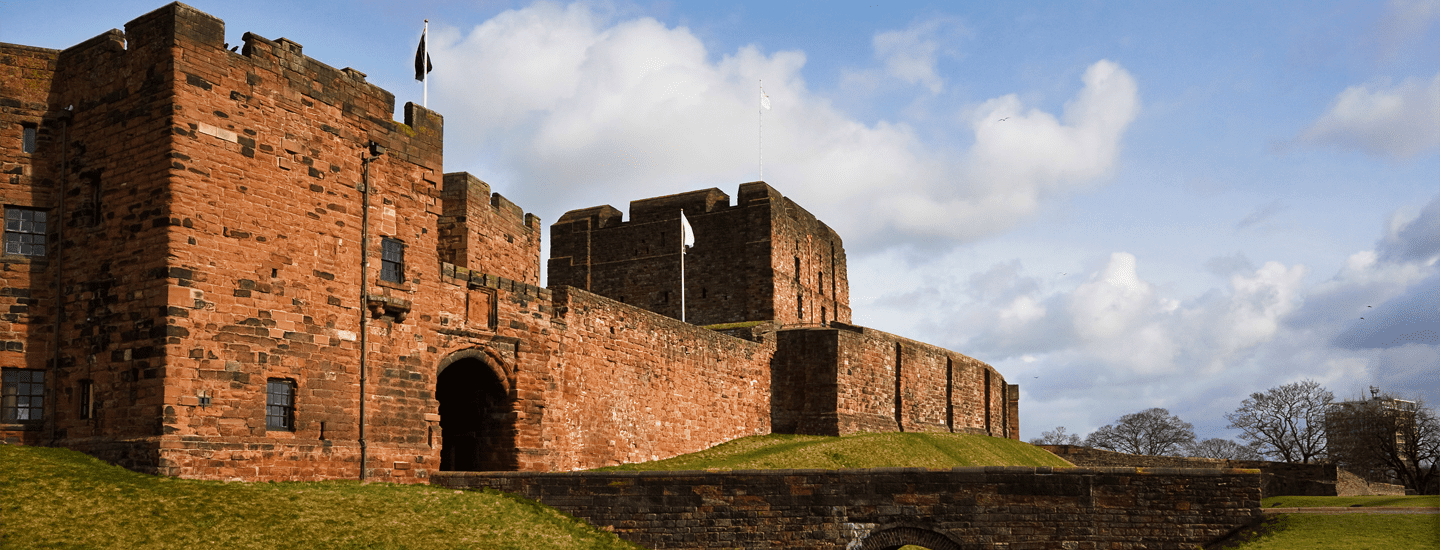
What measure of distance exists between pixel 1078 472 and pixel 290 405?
1489 centimetres

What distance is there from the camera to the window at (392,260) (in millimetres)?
23078

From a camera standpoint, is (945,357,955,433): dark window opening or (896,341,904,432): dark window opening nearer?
(896,341,904,432): dark window opening

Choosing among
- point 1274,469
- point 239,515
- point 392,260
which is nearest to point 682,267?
point 392,260

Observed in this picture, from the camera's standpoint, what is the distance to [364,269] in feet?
73.7

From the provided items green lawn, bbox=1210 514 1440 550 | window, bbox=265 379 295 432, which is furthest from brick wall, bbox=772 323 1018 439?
window, bbox=265 379 295 432

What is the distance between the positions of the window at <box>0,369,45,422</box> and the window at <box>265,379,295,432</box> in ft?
13.5

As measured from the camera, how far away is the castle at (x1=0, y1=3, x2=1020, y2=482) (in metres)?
19.5

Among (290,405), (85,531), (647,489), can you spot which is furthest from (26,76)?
(647,489)

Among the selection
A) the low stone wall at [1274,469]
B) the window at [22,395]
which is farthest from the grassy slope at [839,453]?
the window at [22,395]

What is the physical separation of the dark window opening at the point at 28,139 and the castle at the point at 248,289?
4cm

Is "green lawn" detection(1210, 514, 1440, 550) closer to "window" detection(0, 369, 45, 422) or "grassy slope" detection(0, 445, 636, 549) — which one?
"grassy slope" detection(0, 445, 636, 549)

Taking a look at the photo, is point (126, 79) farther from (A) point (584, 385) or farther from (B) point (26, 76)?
(A) point (584, 385)

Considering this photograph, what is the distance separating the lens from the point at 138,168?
19.9m

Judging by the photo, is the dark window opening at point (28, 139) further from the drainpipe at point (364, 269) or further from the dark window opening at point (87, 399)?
the drainpipe at point (364, 269)
